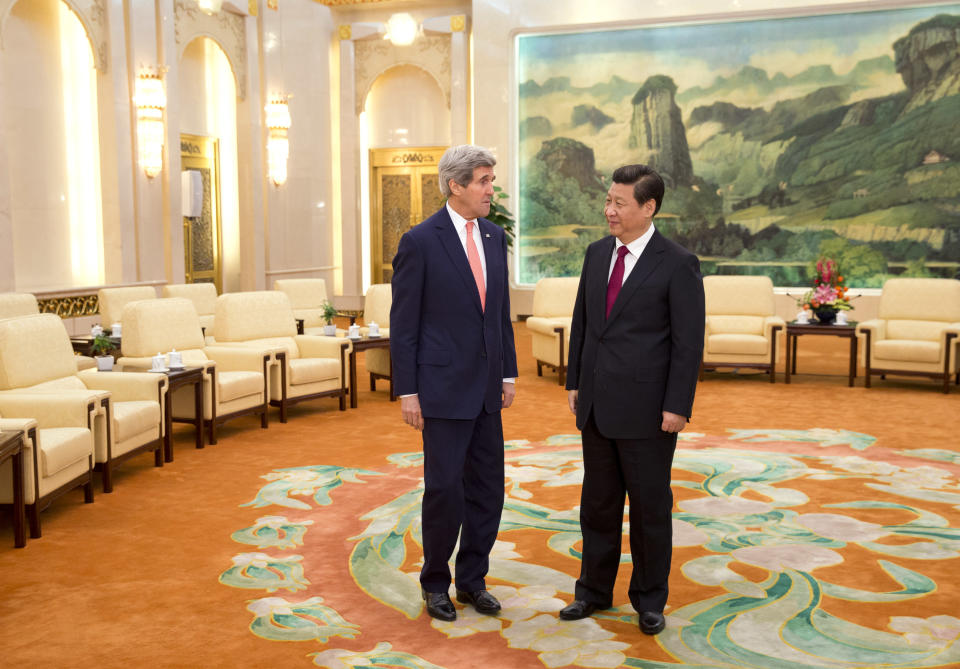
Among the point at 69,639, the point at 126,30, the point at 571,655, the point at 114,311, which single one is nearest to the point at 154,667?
the point at 69,639

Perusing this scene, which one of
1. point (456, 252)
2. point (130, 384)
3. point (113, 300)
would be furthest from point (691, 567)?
point (113, 300)

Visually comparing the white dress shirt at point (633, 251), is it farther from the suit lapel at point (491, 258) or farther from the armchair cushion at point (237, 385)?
the armchair cushion at point (237, 385)

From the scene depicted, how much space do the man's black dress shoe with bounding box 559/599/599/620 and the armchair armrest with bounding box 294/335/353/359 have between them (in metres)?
4.66

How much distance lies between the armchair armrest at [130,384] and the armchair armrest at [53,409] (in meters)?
0.78

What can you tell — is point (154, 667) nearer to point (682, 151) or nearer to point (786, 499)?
point (786, 499)

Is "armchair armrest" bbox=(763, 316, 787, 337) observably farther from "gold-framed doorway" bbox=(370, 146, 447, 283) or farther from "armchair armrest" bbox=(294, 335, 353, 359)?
"gold-framed doorway" bbox=(370, 146, 447, 283)

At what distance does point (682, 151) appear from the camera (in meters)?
13.2

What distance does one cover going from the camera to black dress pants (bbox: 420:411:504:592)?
3.24 meters

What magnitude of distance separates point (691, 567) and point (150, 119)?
8440 mm

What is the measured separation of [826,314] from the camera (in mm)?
9062

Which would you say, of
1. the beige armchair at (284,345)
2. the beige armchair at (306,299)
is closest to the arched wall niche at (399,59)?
the beige armchair at (306,299)

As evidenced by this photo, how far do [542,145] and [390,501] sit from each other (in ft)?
31.5

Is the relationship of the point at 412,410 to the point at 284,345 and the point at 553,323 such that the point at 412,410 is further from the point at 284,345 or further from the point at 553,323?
the point at 553,323

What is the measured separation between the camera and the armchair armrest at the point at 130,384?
579cm
